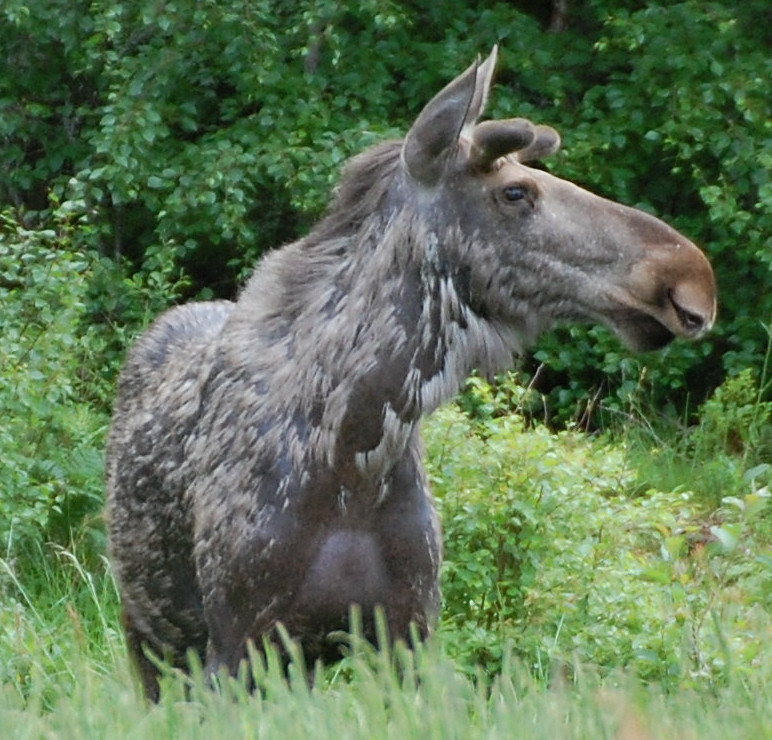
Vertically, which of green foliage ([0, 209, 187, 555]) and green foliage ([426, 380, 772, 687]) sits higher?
green foliage ([0, 209, 187, 555])

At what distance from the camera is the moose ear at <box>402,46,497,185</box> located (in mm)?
4996

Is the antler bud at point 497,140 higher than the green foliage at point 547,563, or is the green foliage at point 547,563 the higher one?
the antler bud at point 497,140

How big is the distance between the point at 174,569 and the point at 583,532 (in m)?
1.73

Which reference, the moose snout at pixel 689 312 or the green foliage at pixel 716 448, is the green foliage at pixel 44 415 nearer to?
the green foliage at pixel 716 448

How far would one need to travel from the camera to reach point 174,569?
5766 millimetres

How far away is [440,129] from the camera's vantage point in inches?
198

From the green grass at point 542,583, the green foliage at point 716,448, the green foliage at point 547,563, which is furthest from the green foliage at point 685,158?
the green foliage at point 547,563

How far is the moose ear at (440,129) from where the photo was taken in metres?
5.00

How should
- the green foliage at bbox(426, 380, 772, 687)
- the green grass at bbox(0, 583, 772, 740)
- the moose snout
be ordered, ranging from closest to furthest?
1. the green grass at bbox(0, 583, 772, 740)
2. the moose snout
3. the green foliage at bbox(426, 380, 772, 687)

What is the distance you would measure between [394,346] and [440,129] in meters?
0.62

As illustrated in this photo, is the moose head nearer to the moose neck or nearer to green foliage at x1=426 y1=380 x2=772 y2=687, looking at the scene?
the moose neck

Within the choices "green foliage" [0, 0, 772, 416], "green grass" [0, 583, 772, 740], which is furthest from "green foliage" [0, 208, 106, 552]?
"green grass" [0, 583, 772, 740]

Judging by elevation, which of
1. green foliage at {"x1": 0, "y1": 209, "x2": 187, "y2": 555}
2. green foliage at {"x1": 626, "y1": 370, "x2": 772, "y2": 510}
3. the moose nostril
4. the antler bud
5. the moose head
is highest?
the antler bud

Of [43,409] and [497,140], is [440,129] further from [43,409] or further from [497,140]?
[43,409]
